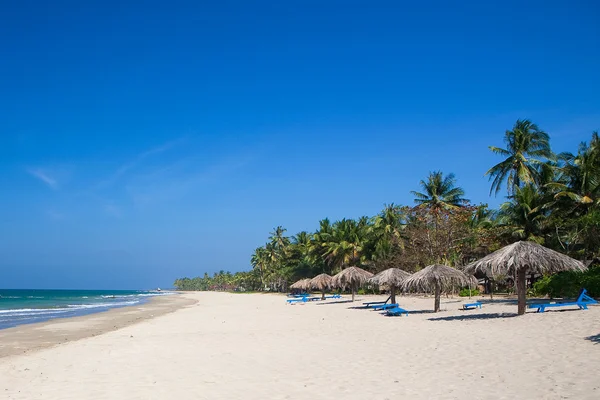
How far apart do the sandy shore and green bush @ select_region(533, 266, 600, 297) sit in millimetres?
5049

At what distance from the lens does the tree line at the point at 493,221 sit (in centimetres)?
2308

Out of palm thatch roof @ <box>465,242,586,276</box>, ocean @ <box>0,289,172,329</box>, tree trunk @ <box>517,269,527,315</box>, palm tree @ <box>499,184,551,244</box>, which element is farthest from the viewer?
ocean @ <box>0,289,172,329</box>

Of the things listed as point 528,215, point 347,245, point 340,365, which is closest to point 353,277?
point 528,215

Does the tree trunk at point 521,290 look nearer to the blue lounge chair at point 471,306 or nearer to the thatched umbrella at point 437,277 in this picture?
the thatched umbrella at point 437,277

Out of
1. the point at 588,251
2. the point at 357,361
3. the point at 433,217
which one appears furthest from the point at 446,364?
the point at 433,217

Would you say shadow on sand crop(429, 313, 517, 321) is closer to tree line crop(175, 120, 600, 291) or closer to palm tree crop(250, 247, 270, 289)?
tree line crop(175, 120, 600, 291)

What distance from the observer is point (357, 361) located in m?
9.05

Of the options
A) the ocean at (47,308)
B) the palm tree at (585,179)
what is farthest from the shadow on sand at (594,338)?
the ocean at (47,308)

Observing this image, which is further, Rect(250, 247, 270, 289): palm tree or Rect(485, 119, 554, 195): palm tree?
Rect(250, 247, 270, 289): palm tree

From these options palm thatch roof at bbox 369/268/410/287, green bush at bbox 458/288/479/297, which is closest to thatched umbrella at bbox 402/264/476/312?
palm thatch roof at bbox 369/268/410/287

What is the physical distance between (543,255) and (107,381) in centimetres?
1278

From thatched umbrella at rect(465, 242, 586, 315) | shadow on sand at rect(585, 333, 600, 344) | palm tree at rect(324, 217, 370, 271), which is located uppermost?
palm tree at rect(324, 217, 370, 271)

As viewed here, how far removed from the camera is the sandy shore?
6757mm

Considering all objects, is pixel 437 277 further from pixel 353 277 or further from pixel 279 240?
pixel 279 240
